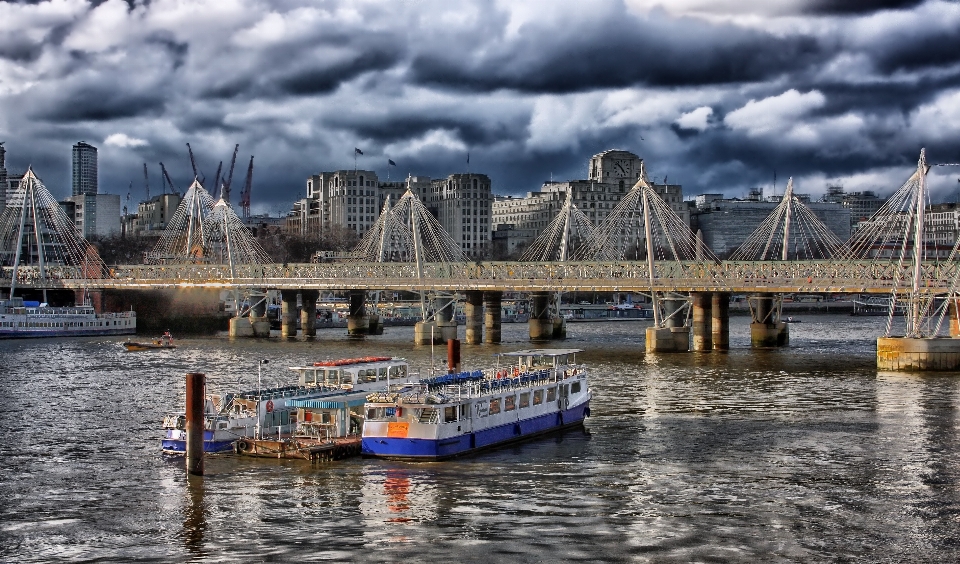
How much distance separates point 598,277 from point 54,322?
3193 inches

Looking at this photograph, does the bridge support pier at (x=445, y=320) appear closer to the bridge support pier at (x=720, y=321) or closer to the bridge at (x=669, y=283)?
the bridge at (x=669, y=283)

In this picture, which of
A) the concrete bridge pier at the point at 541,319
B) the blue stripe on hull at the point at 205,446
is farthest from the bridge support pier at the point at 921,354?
the concrete bridge pier at the point at 541,319

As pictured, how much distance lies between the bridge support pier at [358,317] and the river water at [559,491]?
9999cm

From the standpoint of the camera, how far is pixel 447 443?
65.0m

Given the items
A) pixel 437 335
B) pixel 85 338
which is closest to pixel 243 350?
pixel 437 335

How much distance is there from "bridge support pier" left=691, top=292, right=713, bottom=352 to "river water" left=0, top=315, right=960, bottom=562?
47.9 m

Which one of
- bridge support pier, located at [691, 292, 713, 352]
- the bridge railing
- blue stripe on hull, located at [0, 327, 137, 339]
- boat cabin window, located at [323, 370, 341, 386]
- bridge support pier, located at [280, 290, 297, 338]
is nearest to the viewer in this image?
boat cabin window, located at [323, 370, 341, 386]

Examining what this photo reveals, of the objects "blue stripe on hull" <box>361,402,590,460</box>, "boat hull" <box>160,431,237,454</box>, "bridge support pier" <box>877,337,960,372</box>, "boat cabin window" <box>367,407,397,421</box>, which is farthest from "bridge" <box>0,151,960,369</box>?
"boat hull" <box>160,431,237,454</box>

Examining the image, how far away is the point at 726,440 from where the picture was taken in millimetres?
71938

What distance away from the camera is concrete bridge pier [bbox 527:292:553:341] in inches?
6801

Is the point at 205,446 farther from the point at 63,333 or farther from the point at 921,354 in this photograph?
the point at 63,333

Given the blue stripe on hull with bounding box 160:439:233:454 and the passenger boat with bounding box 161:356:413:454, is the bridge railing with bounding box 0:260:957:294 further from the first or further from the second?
the blue stripe on hull with bounding box 160:439:233:454

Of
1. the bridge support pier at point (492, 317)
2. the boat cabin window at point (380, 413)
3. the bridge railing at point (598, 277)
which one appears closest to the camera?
the boat cabin window at point (380, 413)

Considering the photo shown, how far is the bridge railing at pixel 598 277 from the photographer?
132m
